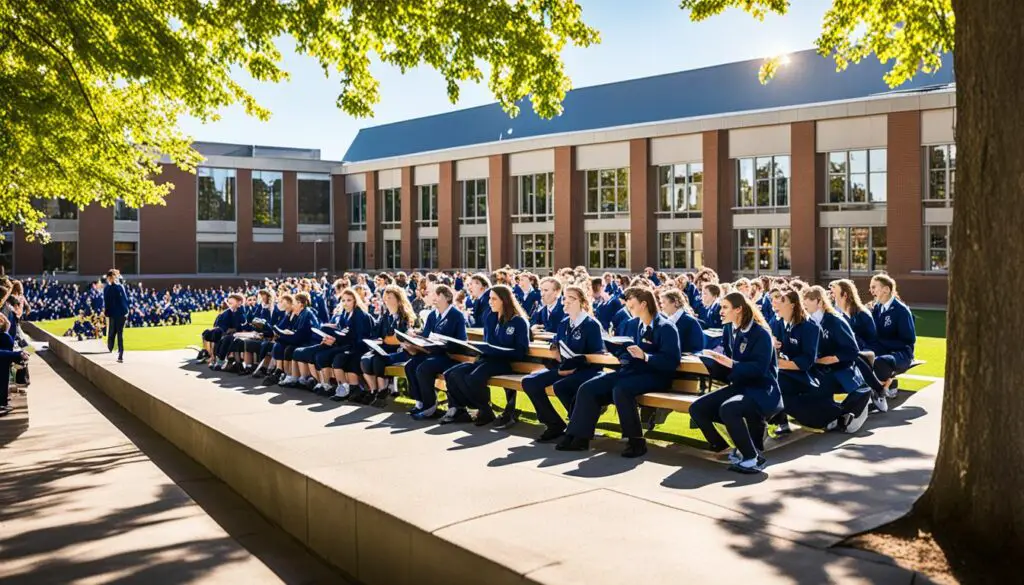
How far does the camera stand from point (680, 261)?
133 ft

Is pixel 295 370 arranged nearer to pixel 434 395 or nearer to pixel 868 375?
pixel 434 395

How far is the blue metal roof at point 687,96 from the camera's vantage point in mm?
44625

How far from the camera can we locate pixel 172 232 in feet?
173

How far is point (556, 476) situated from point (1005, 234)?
3.83 meters

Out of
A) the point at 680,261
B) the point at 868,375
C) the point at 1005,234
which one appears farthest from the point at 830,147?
the point at 1005,234

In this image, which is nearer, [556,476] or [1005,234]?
[1005,234]

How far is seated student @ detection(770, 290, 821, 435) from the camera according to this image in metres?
8.97

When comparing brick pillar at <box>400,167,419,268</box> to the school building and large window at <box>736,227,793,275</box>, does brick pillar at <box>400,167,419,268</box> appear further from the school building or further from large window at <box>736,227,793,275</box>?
large window at <box>736,227,793,275</box>

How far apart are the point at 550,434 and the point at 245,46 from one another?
26.2 ft

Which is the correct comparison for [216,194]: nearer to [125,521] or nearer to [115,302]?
[115,302]

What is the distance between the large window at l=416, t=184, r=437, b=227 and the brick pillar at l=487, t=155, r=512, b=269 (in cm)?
551

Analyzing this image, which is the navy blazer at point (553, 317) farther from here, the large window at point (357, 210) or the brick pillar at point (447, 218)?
the large window at point (357, 210)

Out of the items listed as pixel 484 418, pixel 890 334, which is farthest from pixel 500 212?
pixel 484 418

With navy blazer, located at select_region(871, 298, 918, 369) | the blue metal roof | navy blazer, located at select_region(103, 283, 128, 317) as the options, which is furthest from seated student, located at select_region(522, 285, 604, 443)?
the blue metal roof
